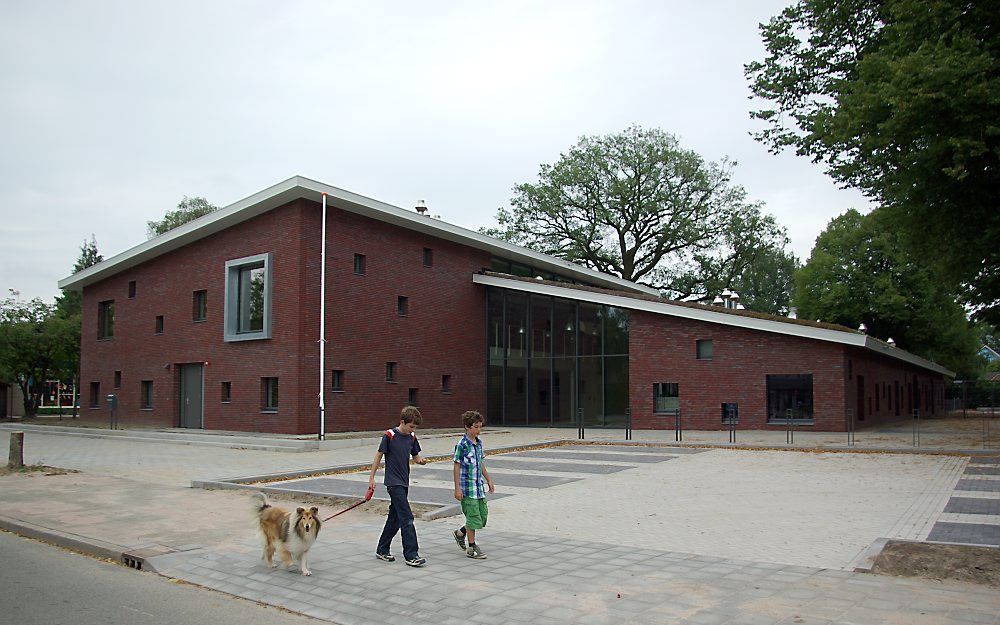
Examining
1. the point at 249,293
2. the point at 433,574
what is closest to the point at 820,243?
the point at 249,293

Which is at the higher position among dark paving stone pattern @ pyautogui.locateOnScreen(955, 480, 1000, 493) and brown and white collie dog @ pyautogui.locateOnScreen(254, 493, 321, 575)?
brown and white collie dog @ pyautogui.locateOnScreen(254, 493, 321, 575)

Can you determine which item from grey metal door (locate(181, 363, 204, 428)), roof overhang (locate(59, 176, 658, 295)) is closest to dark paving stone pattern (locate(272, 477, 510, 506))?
roof overhang (locate(59, 176, 658, 295))

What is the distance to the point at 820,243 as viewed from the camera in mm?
52000

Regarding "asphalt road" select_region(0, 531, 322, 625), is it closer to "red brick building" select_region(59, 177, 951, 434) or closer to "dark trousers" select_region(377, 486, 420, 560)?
"dark trousers" select_region(377, 486, 420, 560)

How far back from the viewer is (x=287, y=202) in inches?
962

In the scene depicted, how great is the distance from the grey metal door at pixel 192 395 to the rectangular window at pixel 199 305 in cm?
175

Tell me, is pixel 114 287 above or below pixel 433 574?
above

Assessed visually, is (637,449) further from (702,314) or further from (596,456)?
(702,314)

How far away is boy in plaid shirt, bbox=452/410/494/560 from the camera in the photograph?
24.8ft

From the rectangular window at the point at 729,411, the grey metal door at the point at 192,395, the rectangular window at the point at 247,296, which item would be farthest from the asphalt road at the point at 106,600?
the rectangular window at the point at 729,411

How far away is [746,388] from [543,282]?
8775 millimetres

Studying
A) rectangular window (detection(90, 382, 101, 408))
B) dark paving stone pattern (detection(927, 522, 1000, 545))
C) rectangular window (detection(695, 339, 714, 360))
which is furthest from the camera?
rectangular window (detection(90, 382, 101, 408))

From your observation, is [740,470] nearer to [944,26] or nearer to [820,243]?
[944,26]

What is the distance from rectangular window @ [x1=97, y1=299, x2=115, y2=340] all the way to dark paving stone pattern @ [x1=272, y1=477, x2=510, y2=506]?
72.7 ft
